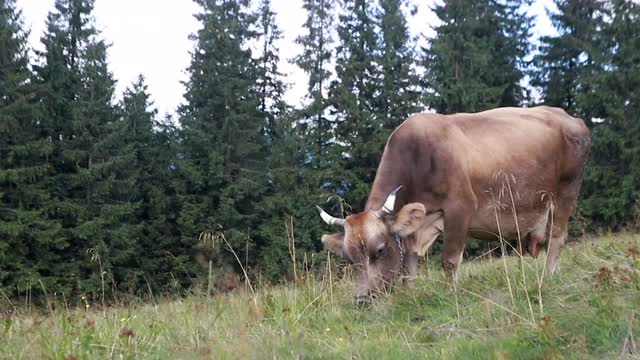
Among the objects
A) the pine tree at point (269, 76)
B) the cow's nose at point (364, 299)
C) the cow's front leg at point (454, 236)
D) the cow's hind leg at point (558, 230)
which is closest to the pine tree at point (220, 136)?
the pine tree at point (269, 76)

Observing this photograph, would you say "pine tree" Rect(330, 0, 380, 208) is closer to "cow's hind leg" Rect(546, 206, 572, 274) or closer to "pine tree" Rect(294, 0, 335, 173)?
"pine tree" Rect(294, 0, 335, 173)

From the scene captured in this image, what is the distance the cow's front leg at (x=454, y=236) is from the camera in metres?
6.48

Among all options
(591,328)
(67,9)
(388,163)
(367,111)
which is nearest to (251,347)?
(591,328)

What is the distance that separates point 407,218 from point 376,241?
1.66ft

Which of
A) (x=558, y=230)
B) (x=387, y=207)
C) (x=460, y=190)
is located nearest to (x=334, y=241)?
(x=387, y=207)

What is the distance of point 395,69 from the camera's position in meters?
27.7

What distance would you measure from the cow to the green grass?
0.64m

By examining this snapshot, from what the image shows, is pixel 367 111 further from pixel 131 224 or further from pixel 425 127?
pixel 425 127

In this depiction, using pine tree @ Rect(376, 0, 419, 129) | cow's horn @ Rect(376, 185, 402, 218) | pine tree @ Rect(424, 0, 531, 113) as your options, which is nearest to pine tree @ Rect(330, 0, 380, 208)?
pine tree @ Rect(376, 0, 419, 129)

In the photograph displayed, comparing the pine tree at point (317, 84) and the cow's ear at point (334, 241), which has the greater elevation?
the pine tree at point (317, 84)

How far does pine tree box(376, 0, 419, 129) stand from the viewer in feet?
89.0

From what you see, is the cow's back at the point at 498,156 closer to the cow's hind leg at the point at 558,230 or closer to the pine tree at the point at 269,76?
the cow's hind leg at the point at 558,230

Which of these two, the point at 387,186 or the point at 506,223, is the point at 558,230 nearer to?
the point at 506,223

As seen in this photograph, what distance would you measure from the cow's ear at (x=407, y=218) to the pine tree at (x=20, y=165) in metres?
19.8
